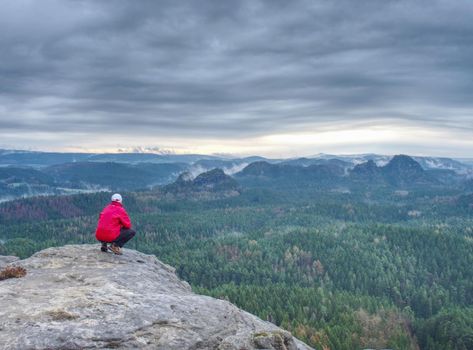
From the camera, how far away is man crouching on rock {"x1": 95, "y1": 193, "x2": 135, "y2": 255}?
4122 cm

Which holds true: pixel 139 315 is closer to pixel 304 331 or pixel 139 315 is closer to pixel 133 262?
pixel 133 262

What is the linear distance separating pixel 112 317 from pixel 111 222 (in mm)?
14428

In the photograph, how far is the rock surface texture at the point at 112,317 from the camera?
2569 centimetres

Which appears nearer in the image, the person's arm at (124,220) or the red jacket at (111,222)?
the red jacket at (111,222)

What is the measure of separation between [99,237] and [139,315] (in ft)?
50.0

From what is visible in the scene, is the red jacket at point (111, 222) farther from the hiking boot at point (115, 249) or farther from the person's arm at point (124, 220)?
the hiking boot at point (115, 249)

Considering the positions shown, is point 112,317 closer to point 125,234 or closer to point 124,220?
point 124,220

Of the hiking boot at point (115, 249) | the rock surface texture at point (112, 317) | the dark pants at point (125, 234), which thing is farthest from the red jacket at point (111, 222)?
the rock surface texture at point (112, 317)

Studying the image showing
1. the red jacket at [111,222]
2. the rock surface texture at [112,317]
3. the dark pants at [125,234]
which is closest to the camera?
the rock surface texture at [112,317]

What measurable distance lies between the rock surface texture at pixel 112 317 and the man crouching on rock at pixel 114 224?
3.76m

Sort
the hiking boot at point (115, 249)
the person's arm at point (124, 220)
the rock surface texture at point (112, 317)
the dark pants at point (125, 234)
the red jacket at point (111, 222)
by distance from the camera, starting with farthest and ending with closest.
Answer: the hiking boot at point (115, 249), the dark pants at point (125, 234), the person's arm at point (124, 220), the red jacket at point (111, 222), the rock surface texture at point (112, 317)

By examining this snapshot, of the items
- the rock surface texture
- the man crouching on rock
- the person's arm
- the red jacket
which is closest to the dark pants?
the man crouching on rock

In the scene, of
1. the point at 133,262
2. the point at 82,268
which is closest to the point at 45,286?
the point at 82,268

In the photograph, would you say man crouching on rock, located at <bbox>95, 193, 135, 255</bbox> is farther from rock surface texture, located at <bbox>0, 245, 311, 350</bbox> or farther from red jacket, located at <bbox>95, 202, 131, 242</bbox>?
rock surface texture, located at <bbox>0, 245, 311, 350</bbox>
